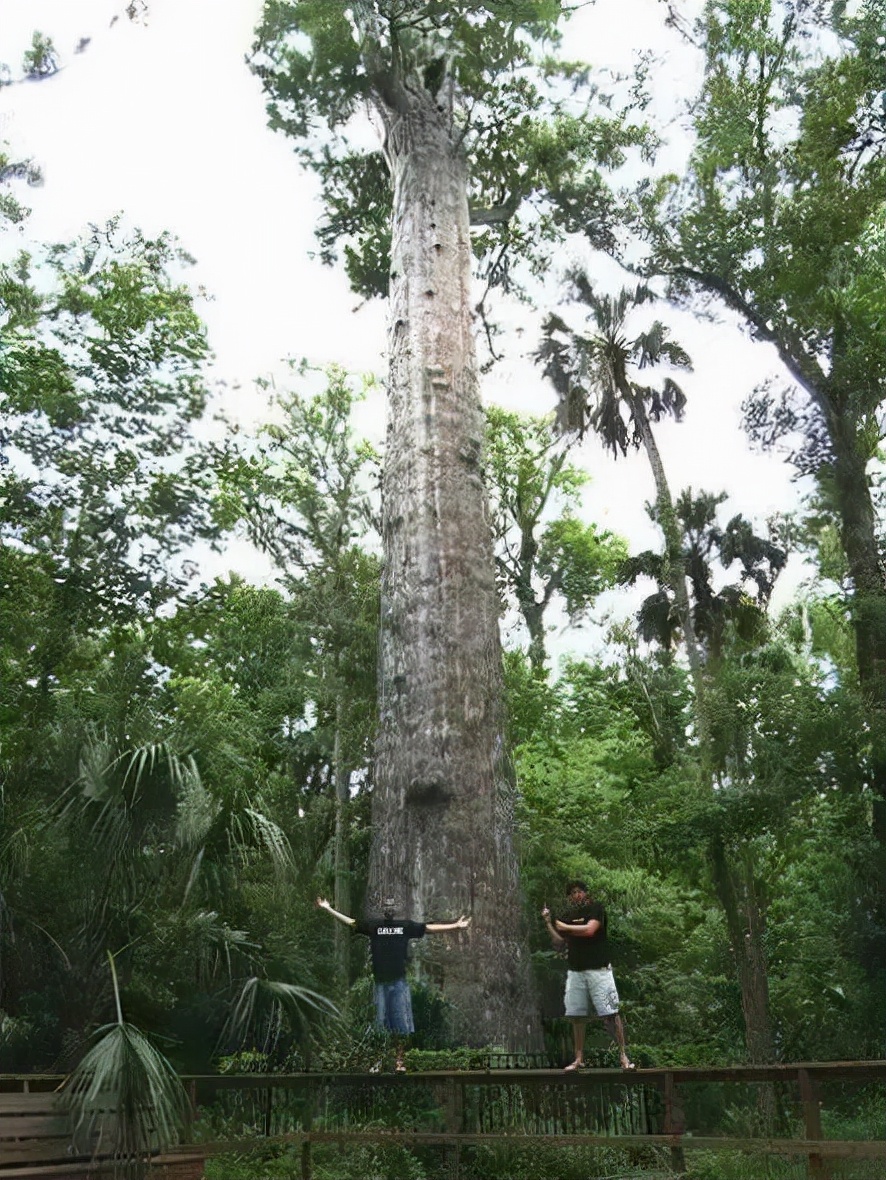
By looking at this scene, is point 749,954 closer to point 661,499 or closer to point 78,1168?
point 661,499

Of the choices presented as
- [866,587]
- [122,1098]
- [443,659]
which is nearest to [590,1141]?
Result: [122,1098]

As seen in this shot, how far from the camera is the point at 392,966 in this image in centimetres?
907

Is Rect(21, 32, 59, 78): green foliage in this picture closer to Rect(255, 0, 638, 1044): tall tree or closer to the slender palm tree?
Rect(255, 0, 638, 1044): tall tree

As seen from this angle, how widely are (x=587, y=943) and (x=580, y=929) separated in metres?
0.20

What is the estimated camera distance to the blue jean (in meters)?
9.05

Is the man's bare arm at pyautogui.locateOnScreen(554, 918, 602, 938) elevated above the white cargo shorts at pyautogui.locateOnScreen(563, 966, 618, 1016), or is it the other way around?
the man's bare arm at pyautogui.locateOnScreen(554, 918, 602, 938)

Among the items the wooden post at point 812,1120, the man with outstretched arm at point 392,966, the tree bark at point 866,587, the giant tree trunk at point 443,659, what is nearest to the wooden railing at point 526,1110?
the wooden post at point 812,1120

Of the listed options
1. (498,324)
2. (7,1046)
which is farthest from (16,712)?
(498,324)

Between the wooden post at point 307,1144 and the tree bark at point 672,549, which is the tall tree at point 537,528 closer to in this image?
the tree bark at point 672,549

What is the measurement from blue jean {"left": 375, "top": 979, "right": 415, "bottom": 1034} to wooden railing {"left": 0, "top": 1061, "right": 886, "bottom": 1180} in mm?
826

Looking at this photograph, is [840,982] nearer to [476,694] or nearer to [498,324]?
[476,694]

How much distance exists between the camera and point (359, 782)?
694 inches

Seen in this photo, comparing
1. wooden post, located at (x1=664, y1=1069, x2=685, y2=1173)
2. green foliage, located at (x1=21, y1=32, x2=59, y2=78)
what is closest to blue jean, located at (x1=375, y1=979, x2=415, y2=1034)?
wooden post, located at (x1=664, y1=1069, x2=685, y2=1173)

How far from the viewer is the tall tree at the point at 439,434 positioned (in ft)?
34.0
